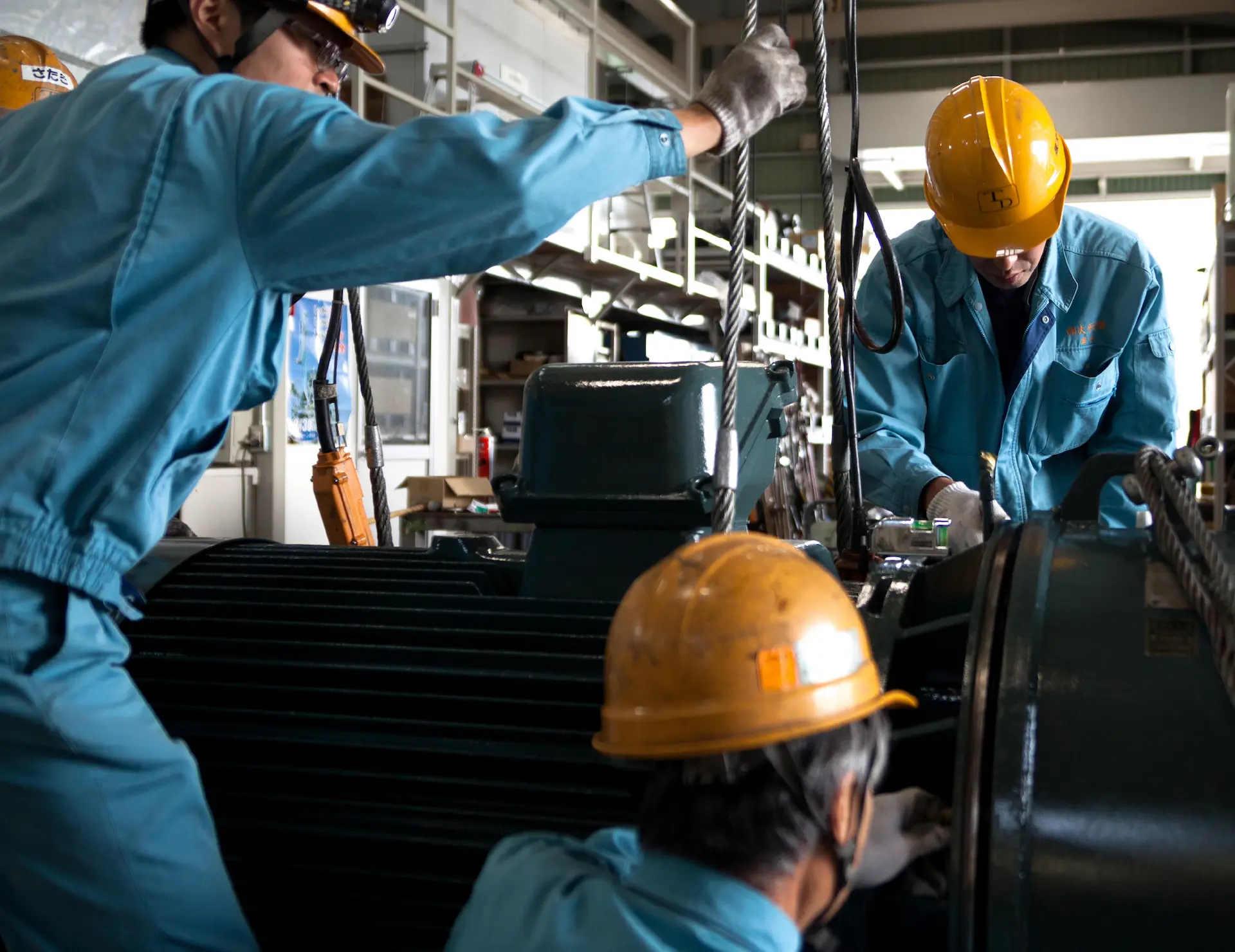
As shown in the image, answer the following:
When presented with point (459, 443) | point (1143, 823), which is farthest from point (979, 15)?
point (1143, 823)

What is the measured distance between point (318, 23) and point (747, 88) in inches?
20.4

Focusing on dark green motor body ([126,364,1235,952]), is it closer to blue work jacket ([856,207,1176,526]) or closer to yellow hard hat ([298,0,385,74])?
yellow hard hat ([298,0,385,74])

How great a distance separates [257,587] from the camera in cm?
181

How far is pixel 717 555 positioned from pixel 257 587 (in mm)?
1072

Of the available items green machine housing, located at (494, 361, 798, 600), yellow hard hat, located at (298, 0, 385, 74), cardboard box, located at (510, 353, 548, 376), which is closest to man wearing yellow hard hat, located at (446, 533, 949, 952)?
green machine housing, located at (494, 361, 798, 600)

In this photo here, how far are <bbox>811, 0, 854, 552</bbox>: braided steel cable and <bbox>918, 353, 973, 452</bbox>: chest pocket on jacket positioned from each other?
1.86 ft

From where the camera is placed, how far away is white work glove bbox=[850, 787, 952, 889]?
3.49 feet

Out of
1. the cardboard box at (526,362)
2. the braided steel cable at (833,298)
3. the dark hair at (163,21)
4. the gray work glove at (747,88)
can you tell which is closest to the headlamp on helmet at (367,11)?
the dark hair at (163,21)

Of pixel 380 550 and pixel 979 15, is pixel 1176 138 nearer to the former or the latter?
pixel 979 15

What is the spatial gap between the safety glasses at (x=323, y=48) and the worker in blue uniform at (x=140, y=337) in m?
0.19

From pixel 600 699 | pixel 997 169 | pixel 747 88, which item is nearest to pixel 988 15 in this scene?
pixel 997 169

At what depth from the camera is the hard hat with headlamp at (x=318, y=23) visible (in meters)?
1.37

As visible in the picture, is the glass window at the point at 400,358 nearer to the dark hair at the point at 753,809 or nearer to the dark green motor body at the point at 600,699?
the dark green motor body at the point at 600,699

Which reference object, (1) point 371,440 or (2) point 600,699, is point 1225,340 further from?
(2) point 600,699
